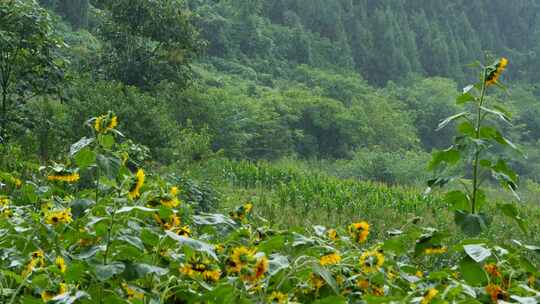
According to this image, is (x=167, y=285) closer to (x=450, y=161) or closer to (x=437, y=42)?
(x=450, y=161)

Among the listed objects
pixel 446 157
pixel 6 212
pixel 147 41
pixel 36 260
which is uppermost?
pixel 446 157

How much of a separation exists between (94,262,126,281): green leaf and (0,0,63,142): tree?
6.31 metres

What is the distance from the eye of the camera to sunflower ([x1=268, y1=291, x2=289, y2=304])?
1153 millimetres

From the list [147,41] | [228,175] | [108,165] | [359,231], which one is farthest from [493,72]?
[147,41]

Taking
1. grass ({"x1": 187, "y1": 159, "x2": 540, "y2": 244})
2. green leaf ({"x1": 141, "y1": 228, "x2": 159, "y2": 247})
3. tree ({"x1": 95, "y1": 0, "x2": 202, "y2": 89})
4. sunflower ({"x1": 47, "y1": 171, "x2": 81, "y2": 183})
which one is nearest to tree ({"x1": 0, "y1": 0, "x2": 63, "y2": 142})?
grass ({"x1": 187, "y1": 159, "x2": 540, "y2": 244})

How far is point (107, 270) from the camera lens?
3.58 ft

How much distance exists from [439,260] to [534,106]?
35.4m

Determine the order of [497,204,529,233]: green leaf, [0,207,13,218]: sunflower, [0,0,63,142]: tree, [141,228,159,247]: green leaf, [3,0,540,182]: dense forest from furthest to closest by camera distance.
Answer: [3,0,540,182]: dense forest
[0,0,63,142]: tree
[0,207,13,218]: sunflower
[497,204,529,233]: green leaf
[141,228,159,247]: green leaf

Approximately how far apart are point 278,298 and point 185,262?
6.2 inches

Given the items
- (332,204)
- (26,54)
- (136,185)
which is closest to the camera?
(136,185)

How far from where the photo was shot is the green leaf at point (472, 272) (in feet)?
4.05

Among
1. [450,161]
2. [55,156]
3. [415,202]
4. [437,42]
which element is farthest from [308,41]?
[450,161]

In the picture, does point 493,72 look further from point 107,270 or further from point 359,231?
point 107,270

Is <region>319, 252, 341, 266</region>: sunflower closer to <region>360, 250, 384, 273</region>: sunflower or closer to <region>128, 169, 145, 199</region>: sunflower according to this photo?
<region>360, 250, 384, 273</region>: sunflower
